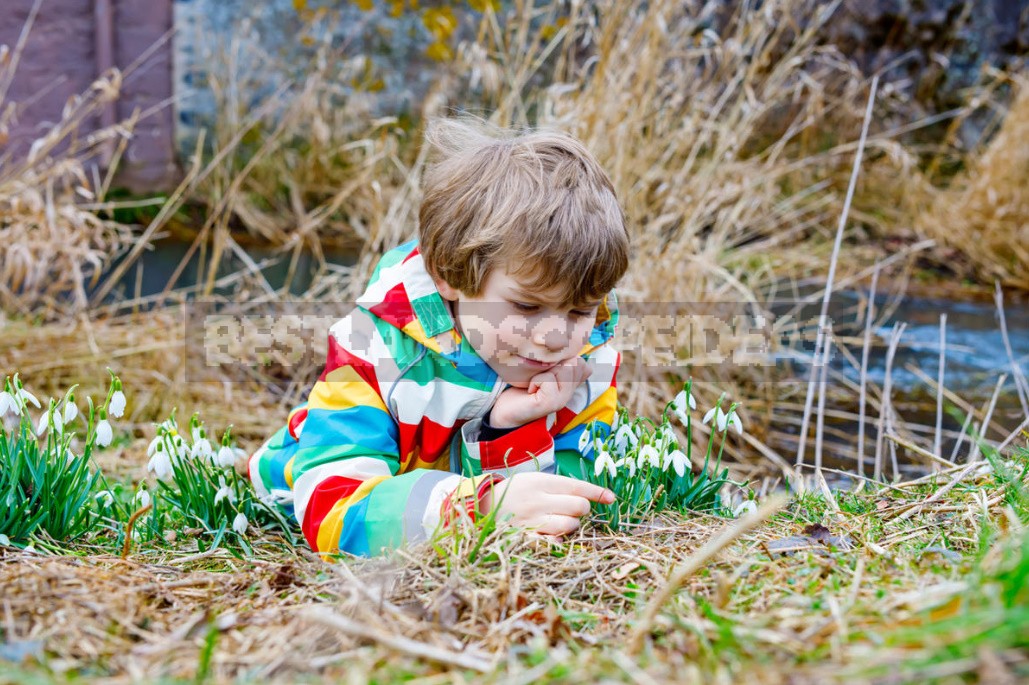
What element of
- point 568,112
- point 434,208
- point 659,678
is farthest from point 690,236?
point 659,678

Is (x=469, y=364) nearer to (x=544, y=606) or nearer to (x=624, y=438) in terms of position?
(x=624, y=438)

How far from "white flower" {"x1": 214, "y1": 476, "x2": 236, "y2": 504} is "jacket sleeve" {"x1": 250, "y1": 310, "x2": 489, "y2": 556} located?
0.39 ft

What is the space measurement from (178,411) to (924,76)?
262 inches

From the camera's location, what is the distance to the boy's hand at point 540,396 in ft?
6.86

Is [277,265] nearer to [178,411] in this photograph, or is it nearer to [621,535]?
[178,411]

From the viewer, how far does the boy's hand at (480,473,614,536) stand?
1.77 metres

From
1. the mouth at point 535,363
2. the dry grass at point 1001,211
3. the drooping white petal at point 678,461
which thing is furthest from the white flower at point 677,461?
the dry grass at point 1001,211

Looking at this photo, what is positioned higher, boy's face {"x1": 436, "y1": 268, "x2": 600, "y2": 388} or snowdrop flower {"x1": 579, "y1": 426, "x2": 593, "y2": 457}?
boy's face {"x1": 436, "y1": 268, "x2": 600, "y2": 388}

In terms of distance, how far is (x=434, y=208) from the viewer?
82.5 inches

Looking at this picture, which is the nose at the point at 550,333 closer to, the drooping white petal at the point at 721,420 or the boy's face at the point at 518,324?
the boy's face at the point at 518,324

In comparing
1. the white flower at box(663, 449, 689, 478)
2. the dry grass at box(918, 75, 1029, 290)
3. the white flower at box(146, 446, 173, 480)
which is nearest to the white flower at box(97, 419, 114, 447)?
the white flower at box(146, 446, 173, 480)

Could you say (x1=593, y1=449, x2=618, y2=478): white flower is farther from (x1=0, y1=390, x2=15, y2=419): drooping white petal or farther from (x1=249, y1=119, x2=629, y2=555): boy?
(x1=0, y1=390, x2=15, y2=419): drooping white petal

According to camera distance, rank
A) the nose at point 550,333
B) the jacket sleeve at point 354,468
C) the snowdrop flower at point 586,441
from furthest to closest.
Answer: the snowdrop flower at point 586,441
the nose at point 550,333
the jacket sleeve at point 354,468

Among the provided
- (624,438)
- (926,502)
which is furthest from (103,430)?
(926,502)
